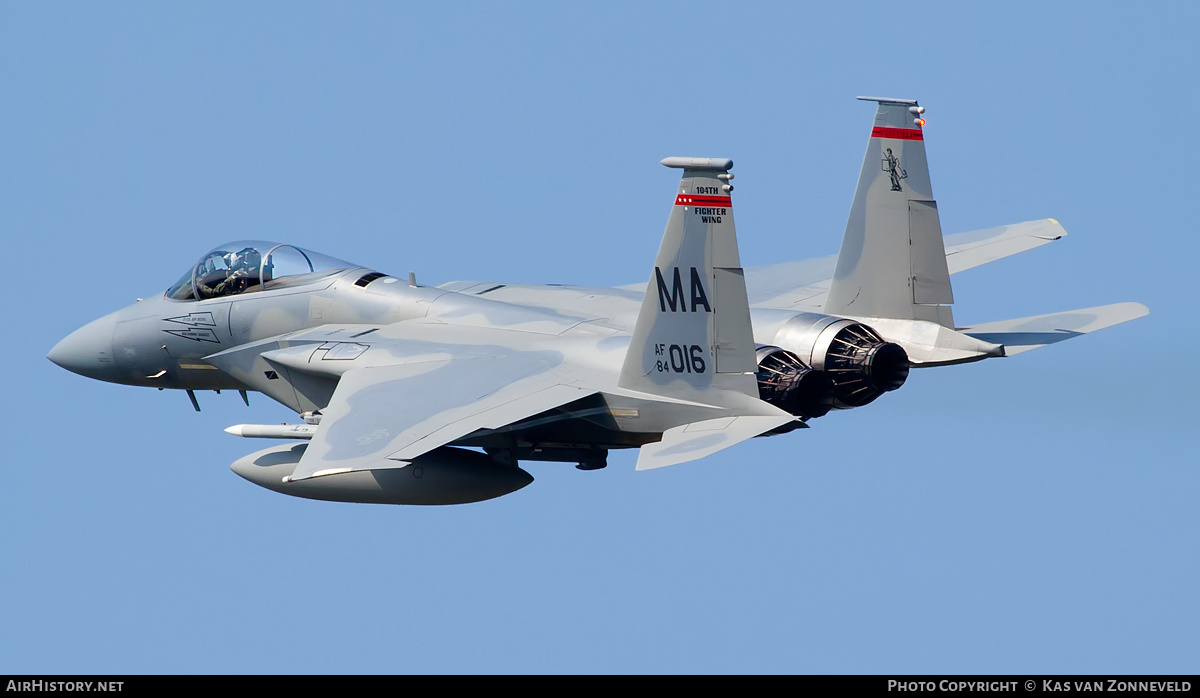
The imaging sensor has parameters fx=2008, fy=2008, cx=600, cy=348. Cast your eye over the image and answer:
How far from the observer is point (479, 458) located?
23.4m

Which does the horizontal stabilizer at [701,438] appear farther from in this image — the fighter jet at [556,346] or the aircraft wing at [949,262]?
the aircraft wing at [949,262]

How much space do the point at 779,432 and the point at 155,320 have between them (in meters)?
9.41

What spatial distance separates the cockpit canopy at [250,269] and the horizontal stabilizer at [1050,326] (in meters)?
8.49

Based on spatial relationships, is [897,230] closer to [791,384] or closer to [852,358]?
[852,358]

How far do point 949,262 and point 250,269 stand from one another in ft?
33.2

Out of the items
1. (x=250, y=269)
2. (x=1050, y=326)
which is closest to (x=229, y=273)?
(x=250, y=269)

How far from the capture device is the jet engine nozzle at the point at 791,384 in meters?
22.5

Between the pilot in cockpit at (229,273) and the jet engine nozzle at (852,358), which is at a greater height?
the pilot in cockpit at (229,273)

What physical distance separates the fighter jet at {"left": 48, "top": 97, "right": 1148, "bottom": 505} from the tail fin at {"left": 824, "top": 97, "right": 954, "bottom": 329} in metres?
0.02

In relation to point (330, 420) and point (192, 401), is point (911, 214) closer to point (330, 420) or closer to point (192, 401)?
point (330, 420)

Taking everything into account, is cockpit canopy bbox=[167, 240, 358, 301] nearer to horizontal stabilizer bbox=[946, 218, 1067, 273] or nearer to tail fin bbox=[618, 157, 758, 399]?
tail fin bbox=[618, 157, 758, 399]

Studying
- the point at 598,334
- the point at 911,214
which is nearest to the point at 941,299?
the point at 911,214

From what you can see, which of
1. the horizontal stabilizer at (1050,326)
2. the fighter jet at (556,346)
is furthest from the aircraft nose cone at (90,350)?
the horizontal stabilizer at (1050,326)

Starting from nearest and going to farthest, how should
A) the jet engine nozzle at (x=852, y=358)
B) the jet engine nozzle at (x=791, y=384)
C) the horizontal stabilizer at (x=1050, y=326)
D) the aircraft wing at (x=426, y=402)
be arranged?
1. the aircraft wing at (x=426, y=402)
2. the jet engine nozzle at (x=791, y=384)
3. the jet engine nozzle at (x=852, y=358)
4. the horizontal stabilizer at (x=1050, y=326)
